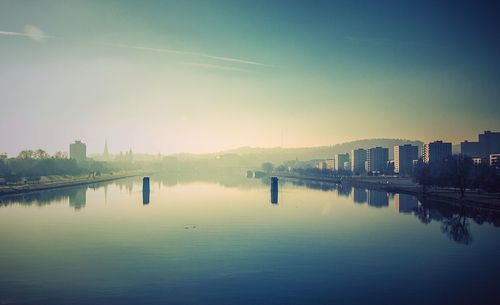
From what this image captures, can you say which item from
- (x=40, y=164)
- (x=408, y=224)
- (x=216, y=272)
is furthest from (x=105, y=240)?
(x=40, y=164)

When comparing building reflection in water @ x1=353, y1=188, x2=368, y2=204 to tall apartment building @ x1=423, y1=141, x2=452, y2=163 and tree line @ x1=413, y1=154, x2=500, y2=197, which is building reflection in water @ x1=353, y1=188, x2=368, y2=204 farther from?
tall apartment building @ x1=423, y1=141, x2=452, y2=163

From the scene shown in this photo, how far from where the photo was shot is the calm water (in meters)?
20.5

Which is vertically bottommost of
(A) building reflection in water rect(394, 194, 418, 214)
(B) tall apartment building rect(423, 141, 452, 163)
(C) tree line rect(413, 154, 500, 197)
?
(A) building reflection in water rect(394, 194, 418, 214)

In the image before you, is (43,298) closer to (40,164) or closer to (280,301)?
(280,301)

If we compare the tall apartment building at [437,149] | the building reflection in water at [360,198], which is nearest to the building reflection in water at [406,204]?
the building reflection in water at [360,198]

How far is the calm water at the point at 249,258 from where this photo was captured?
67.3 feet

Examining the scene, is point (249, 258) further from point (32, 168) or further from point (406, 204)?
point (32, 168)

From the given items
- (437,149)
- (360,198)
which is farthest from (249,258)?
(437,149)

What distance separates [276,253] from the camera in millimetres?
29422

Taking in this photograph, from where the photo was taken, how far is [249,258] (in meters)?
27.7

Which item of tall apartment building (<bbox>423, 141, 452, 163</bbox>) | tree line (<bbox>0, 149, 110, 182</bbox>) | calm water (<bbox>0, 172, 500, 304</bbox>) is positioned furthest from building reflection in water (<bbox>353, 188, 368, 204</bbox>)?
tall apartment building (<bbox>423, 141, 452, 163</bbox>)

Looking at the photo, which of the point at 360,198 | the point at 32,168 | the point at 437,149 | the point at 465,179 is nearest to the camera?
the point at 465,179

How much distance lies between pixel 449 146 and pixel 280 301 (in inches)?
7720

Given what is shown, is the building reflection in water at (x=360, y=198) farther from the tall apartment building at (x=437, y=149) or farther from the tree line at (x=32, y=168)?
the tall apartment building at (x=437, y=149)
